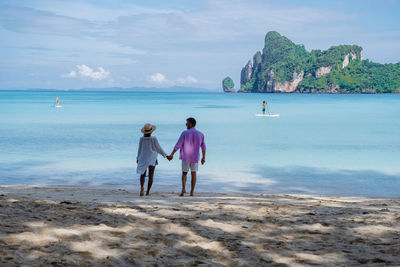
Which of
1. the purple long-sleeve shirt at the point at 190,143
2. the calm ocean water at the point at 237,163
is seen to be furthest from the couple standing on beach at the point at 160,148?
the calm ocean water at the point at 237,163

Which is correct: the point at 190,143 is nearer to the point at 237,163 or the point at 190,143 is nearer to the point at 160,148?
the point at 160,148

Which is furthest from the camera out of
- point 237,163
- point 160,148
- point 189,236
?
point 237,163

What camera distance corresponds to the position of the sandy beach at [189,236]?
4.25 metres

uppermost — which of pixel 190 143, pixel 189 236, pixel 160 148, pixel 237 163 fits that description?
pixel 190 143

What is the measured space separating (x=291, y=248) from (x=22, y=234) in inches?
111

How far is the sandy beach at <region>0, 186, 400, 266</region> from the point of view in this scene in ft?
13.9

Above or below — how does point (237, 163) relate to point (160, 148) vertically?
below

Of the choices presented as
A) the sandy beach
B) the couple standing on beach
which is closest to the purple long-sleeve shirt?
the couple standing on beach

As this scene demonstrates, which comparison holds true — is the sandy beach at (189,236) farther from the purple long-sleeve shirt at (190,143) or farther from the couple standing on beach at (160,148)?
the purple long-sleeve shirt at (190,143)

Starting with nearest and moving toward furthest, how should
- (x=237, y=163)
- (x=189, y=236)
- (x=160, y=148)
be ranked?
1. (x=189, y=236)
2. (x=160, y=148)
3. (x=237, y=163)

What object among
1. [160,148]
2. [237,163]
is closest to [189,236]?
[160,148]

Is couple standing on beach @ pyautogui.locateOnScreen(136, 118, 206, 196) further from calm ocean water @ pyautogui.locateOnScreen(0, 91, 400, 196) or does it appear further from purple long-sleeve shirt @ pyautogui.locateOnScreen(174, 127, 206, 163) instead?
calm ocean water @ pyautogui.locateOnScreen(0, 91, 400, 196)

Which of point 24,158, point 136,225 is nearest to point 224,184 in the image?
point 136,225

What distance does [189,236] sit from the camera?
5.05 metres
